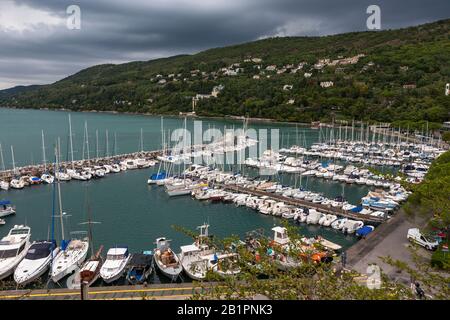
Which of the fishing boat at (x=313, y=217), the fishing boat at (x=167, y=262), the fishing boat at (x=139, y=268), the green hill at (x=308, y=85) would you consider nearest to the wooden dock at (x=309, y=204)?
the fishing boat at (x=313, y=217)

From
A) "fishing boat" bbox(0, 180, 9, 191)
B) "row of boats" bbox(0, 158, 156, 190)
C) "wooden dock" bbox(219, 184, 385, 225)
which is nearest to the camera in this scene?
"wooden dock" bbox(219, 184, 385, 225)

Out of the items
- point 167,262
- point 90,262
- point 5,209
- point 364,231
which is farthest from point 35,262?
point 364,231

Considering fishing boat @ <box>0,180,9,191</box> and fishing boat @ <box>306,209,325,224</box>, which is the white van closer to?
fishing boat @ <box>306,209,325,224</box>

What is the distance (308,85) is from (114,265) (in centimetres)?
10674

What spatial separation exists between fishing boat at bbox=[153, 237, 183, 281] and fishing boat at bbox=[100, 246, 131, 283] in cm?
149

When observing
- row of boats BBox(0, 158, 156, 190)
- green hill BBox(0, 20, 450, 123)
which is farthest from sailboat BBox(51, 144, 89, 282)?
green hill BBox(0, 20, 450, 123)

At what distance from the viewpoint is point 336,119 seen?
293 ft

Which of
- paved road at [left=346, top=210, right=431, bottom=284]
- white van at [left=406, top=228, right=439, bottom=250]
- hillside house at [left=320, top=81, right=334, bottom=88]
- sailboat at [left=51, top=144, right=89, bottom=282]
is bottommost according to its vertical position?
sailboat at [left=51, top=144, right=89, bottom=282]

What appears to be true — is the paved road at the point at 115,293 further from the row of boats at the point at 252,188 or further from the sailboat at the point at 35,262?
the row of boats at the point at 252,188

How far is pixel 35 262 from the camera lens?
17.3m

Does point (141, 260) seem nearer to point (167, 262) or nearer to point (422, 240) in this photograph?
point (167, 262)

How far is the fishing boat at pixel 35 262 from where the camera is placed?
1627cm

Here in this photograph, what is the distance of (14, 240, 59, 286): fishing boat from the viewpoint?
16266mm
